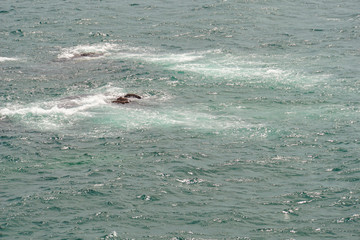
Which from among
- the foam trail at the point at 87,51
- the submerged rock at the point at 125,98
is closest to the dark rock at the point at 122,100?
the submerged rock at the point at 125,98

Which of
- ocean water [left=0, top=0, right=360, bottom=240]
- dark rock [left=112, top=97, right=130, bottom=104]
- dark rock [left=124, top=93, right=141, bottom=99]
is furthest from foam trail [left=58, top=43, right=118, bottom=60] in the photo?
dark rock [left=112, top=97, right=130, bottom=104]

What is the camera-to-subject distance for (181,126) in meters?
58.4

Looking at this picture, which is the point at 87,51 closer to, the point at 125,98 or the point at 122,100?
the point at 125,98

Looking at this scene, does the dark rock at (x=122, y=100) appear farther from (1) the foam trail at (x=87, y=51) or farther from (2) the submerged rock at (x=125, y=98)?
(1) the foam trail at (x=87, y=51)

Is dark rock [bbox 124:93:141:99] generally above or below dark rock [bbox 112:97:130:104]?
above

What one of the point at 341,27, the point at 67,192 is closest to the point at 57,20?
the point at 341,27

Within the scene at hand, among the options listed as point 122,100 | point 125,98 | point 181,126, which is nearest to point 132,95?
point 125,98

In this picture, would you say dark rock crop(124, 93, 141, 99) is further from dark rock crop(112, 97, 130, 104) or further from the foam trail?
the foam trail

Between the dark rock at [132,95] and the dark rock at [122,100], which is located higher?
the dark rock at [132,95]

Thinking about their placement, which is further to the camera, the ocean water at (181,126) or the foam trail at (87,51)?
the foam trail at (87,51)

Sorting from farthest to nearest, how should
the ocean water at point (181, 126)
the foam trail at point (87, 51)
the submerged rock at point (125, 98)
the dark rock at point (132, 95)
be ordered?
the foam trail at point (87, 51)
the dark rock at point (132, 95)
the submerged rock at point (125, 98)
the ocean water at point (181, 126)

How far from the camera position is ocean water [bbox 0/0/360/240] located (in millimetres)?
41656

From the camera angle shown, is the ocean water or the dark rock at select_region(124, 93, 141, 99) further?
the dark rock at select_region(124, 93, 141, 99)

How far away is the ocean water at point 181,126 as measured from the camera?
41.7m
